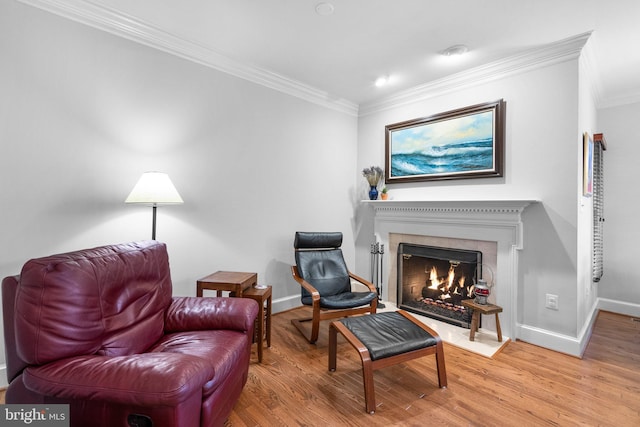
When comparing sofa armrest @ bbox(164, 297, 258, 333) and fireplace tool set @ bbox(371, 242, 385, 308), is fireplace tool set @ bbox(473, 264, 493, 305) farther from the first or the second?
sofa armrest @ bbox(164, 297, 258, 333)

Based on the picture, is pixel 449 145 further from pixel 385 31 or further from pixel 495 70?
pixel 385 31

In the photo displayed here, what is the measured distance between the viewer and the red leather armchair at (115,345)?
1154 millimetres

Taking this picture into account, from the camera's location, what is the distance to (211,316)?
75.9 inches

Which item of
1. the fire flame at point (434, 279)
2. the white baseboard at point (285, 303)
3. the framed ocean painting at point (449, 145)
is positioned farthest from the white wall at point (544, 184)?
the white baseboard at point (285, 303)

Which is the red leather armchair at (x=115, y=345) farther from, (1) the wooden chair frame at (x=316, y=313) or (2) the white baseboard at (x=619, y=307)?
(2) the white baseboard at (x=619, y=307)

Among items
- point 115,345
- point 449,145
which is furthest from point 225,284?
point 449,145

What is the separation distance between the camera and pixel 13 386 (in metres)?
1.34

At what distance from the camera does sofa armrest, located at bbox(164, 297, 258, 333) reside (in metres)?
1.89

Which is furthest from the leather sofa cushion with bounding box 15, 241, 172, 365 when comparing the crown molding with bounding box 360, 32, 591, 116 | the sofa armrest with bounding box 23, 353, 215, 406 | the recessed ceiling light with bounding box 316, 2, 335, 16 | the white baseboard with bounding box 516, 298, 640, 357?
the crown molding with bounding box 360, 32, 591, 116

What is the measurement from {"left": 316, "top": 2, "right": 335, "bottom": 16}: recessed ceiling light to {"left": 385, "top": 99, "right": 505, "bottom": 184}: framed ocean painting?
1.81 metres

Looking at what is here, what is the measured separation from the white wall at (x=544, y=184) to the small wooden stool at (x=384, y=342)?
1.37m

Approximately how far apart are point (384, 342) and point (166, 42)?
3.05 metres

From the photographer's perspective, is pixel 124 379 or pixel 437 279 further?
pixel 437 279

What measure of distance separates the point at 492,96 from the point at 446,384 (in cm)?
276
